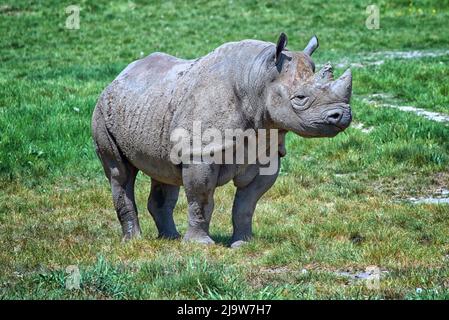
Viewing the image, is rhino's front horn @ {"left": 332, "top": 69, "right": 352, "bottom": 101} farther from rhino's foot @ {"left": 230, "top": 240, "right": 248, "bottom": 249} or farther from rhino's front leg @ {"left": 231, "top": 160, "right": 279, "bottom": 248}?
rhino's foot @ {"left": 230, "top": 240, "right": 248, "bottom": 249}

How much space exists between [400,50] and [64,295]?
17.5 m

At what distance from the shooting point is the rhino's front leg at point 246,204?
8992 mm

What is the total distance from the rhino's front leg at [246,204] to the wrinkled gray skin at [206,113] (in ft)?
0.03

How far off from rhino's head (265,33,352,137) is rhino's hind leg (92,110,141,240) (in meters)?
2.03

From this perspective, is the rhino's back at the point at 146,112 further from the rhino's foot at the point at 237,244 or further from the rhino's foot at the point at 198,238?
the rhino's foot at the point at 237,244

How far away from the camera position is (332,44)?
77.5 feet

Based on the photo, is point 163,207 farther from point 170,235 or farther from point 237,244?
point 237,244

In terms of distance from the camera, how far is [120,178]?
31.9ft

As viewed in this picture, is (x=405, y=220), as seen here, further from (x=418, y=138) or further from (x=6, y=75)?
(x=6, y=75)

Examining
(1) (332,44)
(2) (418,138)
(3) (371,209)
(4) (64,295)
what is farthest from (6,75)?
(4) (64,295)

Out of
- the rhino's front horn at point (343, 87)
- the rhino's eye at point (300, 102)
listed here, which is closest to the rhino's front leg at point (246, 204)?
the rhino's eye at point (300, 102)

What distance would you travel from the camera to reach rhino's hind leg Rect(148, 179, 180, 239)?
385 inches

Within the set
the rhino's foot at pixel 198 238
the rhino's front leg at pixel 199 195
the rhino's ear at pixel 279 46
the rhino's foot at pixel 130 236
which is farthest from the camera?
the rhino's foot at pixel 130 236

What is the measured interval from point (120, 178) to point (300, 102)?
2502 mm
